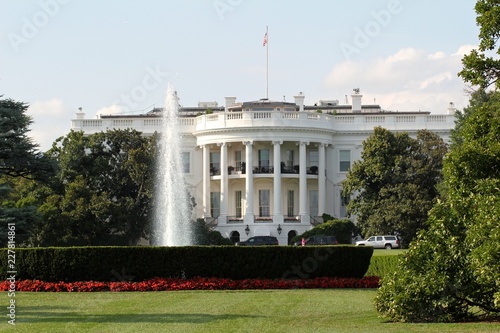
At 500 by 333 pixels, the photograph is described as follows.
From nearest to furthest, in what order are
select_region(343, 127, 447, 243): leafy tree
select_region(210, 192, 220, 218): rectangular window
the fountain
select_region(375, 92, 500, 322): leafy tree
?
1. select_region(375, 92, 500, 322): leafy tree
2. the fountain
3. select_region(343, 127, 447, 243): leafy tree
4. select_region(210, 192, 220, 218): rectangular window

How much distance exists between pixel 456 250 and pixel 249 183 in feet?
164

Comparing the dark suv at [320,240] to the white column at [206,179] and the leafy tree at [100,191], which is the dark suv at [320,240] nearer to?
the leafy tree at [100,191]

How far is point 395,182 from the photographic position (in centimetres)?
6300

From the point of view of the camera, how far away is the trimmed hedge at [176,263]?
31.8 m

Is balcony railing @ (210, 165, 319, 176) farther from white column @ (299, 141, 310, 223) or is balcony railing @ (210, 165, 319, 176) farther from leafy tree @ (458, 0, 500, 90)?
leafy tree @ (458, 0, 500, 90)

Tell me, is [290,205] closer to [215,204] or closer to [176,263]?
[215,204]

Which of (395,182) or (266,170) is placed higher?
(266,170)

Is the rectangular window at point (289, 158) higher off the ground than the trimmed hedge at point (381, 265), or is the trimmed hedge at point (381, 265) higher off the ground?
the rectangular window at point (289, 158)

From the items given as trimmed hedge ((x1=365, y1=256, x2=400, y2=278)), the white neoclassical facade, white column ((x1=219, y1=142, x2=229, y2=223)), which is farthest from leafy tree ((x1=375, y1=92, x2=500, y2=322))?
white column ((x1=219, y1=142, x2=229, y2=223))

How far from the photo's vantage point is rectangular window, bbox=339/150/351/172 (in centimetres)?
7526

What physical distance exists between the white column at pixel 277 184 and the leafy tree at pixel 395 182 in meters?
6.25

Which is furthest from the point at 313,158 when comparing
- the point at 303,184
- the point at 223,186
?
the point at 223,186

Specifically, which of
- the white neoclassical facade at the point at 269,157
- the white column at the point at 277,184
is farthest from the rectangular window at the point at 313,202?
the white column at the point at 277,184

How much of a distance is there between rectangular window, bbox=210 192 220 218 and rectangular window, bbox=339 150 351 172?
31.2ft
